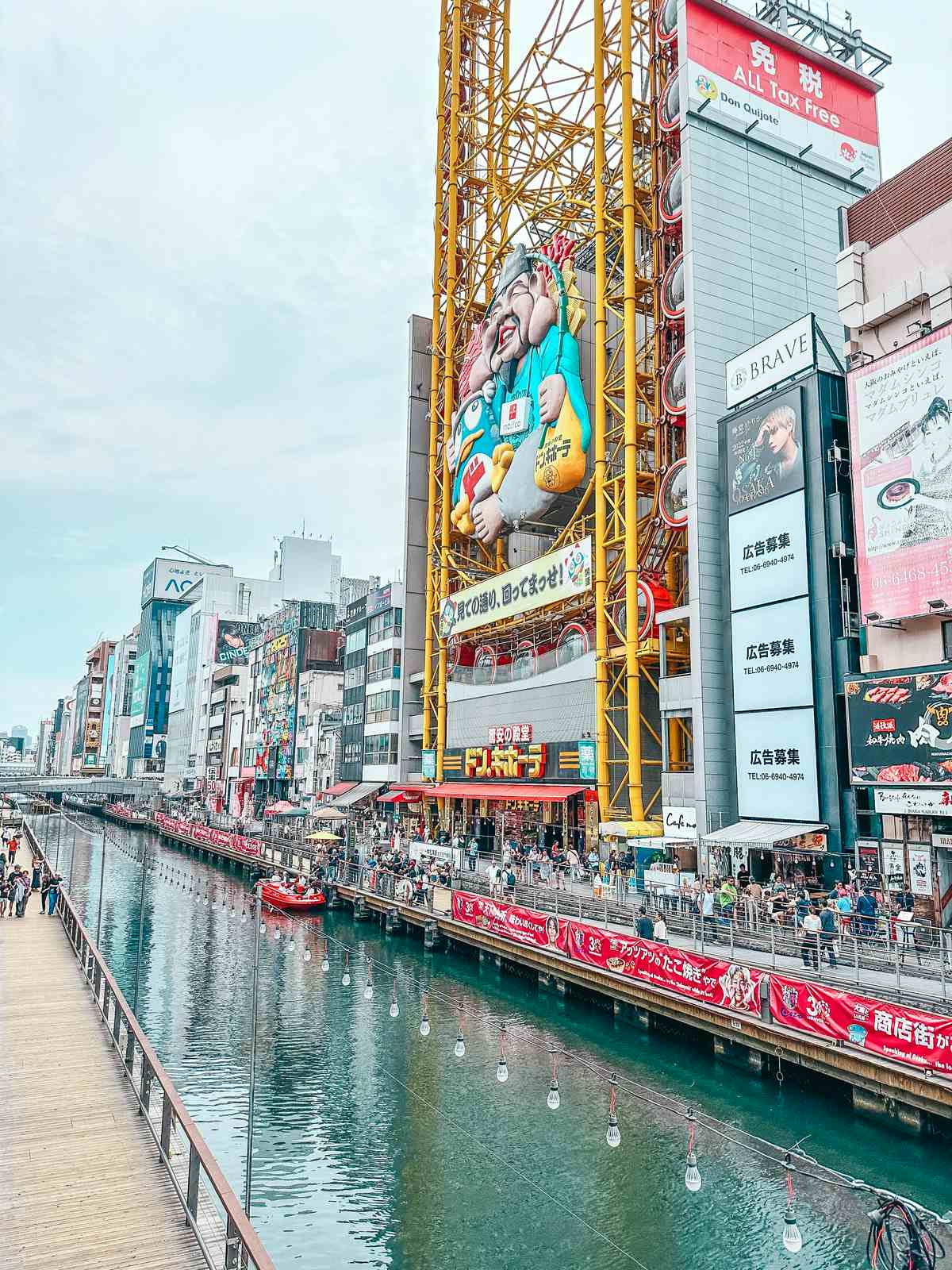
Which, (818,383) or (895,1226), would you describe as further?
(818,383)

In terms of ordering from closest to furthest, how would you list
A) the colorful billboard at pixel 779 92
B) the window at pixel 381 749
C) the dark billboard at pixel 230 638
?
the colorful billboard at pixel 779 92 → the window at pixel 381 749 → the dark billboard at pixel 230 638

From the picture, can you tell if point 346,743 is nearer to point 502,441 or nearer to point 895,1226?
point 502,441

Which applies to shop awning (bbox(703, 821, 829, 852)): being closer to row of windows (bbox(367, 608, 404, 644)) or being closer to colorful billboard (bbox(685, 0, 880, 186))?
colorful billboard (bbox(685, 0, 880, 186))

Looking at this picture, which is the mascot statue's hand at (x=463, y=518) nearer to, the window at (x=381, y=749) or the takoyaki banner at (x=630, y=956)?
the window at (x=381, y=749)

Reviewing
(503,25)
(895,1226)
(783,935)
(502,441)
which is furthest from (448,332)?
(895,1226)

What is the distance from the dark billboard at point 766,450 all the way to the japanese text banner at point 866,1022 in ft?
69.7

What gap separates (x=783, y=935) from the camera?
92.6 ft

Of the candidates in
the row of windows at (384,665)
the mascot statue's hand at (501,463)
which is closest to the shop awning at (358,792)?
the row of windows at (384,665)

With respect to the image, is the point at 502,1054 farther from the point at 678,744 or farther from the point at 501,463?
the point at 501,463

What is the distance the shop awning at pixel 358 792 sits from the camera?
274ft

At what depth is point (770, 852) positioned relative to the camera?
40.1 m

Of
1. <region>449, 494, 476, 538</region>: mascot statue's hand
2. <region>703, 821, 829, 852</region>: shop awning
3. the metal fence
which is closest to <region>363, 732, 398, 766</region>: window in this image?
<region>449, 494, 476, 538</region>: mascot statue's hand

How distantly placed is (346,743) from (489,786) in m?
35.1

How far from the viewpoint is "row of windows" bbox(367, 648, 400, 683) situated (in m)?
82.9
